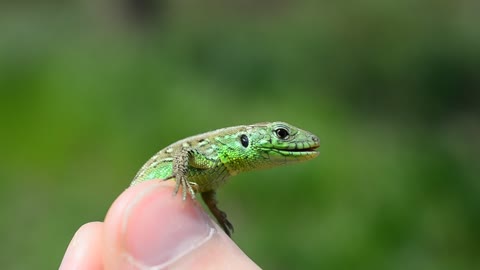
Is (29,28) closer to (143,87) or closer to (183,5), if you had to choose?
(183,5)

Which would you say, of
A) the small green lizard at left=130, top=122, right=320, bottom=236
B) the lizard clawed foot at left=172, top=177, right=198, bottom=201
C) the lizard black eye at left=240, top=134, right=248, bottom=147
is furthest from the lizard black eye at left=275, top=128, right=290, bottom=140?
the lizard clawed foot at left=172, top=177, right=198, bottom=201

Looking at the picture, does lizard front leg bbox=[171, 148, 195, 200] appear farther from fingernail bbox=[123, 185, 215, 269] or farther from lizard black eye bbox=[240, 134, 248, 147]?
lizard black eye bbox=[240, 134, 248, 147]

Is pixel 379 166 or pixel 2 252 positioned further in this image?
pixel 379 166

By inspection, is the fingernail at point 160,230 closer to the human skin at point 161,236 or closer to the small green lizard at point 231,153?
the human skin at point 161,236

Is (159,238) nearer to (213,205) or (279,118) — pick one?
(213,205)

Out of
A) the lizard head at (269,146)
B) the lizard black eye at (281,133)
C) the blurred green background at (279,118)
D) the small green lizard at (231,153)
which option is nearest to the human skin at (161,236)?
the small green lizard at (231,153)

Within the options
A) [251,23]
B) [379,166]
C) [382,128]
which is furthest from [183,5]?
[379,166]
